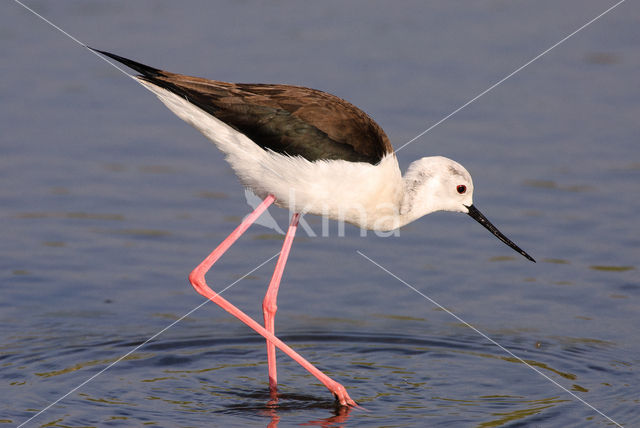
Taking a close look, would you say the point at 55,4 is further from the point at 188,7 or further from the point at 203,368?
the point at 203,368

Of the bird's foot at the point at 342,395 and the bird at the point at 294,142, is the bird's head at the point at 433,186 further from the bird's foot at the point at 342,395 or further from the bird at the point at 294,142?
the bird's foot at the point at 342,395

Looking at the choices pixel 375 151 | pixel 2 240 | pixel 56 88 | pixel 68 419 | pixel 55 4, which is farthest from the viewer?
pixel 55 4

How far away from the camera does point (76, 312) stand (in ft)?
26.1

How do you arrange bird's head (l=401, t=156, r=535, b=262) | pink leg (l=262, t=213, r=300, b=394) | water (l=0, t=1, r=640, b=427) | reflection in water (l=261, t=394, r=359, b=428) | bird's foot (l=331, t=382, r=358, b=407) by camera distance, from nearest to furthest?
reflection in water (l=261, t=394, r=359, b=428) → bird's foot (l=331, t=382, r=358, b=407) → water (l=0, t=1, r=640, b=427) → bird's head (l=401, t=156, r=535, b=262) → pink leg (l=262, t=213, r=300, b=394)

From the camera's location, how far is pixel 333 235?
9430 millimetres

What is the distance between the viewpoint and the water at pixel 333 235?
6.93 meters

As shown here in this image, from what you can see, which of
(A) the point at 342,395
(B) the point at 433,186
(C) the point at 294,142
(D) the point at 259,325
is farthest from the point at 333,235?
(A) the point at 342,395

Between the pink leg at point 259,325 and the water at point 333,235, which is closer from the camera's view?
the pink leg at point 259,325

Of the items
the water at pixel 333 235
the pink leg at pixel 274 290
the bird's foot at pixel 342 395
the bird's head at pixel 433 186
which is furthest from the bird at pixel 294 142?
the water at pixel 333 235

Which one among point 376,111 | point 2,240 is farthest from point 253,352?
point 376,111

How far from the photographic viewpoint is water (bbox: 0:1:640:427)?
693 centimetres

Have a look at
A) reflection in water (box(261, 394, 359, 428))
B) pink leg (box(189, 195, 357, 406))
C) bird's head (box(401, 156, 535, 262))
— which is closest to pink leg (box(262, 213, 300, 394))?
pink leg (box(189, 195, 357, 406))

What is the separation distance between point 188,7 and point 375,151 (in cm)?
736

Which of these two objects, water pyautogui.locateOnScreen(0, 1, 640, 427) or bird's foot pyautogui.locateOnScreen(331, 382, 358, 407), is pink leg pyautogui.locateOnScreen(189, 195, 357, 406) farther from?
water pyautogui.locateOnScreen(0, 1, 640, 427)
